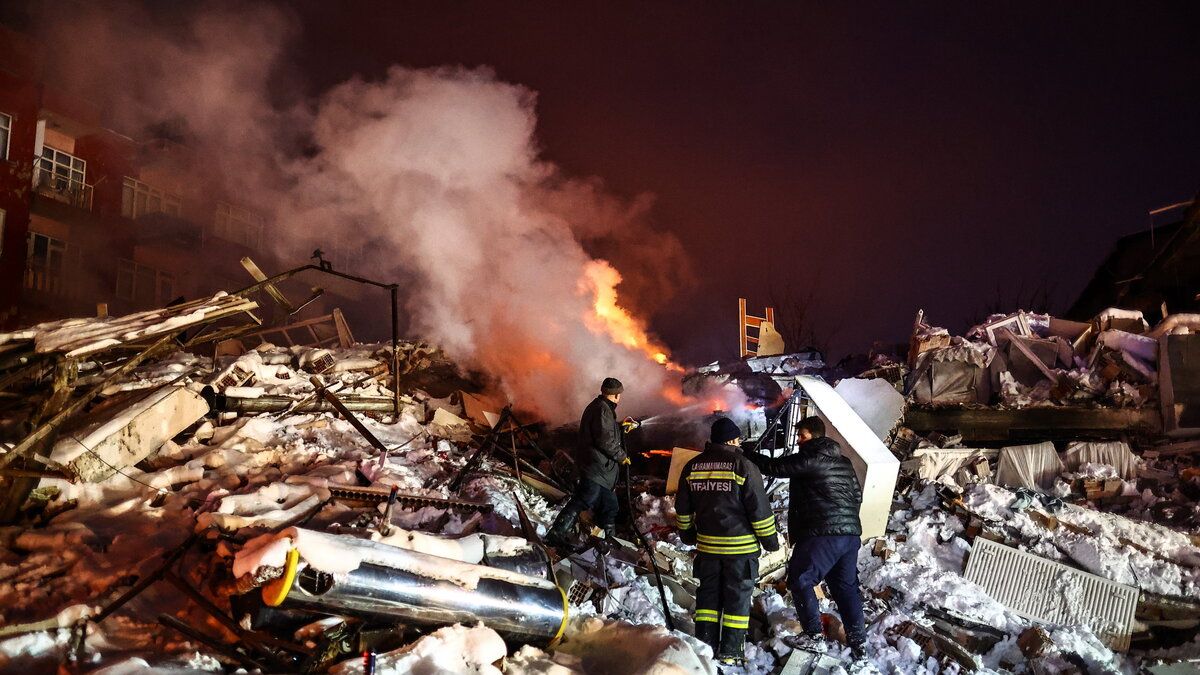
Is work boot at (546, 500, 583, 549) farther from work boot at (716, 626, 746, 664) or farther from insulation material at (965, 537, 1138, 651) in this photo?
insulation material at (965, 537, 1138, 651)

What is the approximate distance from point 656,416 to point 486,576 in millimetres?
7118

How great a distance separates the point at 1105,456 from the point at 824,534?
5.51 meters

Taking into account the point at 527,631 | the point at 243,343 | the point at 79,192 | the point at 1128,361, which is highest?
the point at 79,192

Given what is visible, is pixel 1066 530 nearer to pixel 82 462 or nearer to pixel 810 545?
pixel 810 545

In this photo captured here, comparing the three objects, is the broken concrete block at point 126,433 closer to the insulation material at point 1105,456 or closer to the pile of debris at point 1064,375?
the pile of debris at point 1064,375

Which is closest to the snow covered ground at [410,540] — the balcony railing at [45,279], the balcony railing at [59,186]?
the balcony railing at [45,279]

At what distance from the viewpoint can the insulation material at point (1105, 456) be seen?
7.84 meters

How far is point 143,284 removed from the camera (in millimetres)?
24234

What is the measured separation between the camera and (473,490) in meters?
7.34

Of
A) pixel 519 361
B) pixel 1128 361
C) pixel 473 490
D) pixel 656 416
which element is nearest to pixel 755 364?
pixel 656 416

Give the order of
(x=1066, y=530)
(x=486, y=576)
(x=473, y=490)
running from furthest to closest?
1. (x=473, y=490)
2. (x=1066, y=530)
3. (x=486, y=576)

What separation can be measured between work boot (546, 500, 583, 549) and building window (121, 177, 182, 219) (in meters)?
25.2

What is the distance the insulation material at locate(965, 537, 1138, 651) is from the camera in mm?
5484

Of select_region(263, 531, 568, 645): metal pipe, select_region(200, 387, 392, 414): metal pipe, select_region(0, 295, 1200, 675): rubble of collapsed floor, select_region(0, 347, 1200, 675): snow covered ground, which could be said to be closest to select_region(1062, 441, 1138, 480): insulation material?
select_region(0, 295, 1200, 675): rubble of collapsed floor
